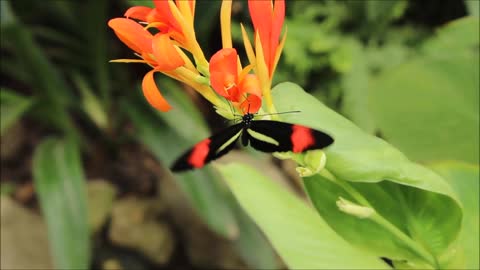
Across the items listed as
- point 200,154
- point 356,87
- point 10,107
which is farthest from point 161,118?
point 200,154

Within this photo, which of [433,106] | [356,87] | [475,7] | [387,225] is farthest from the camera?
[356,87]

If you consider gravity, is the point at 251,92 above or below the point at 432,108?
above

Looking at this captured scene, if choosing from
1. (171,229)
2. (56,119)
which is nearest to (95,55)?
(56,119)

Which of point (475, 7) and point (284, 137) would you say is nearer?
point (284, 137)

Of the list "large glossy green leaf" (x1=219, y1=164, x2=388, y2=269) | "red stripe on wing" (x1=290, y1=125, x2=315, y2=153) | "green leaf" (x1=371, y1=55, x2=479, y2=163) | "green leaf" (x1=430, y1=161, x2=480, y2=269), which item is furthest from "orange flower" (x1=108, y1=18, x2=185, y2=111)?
"green leaf" (x1=371, y1=55, x2=479, y2=163)

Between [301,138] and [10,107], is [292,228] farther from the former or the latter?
[10,107]

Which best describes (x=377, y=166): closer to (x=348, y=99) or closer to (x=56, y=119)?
(x=348, y=99)
